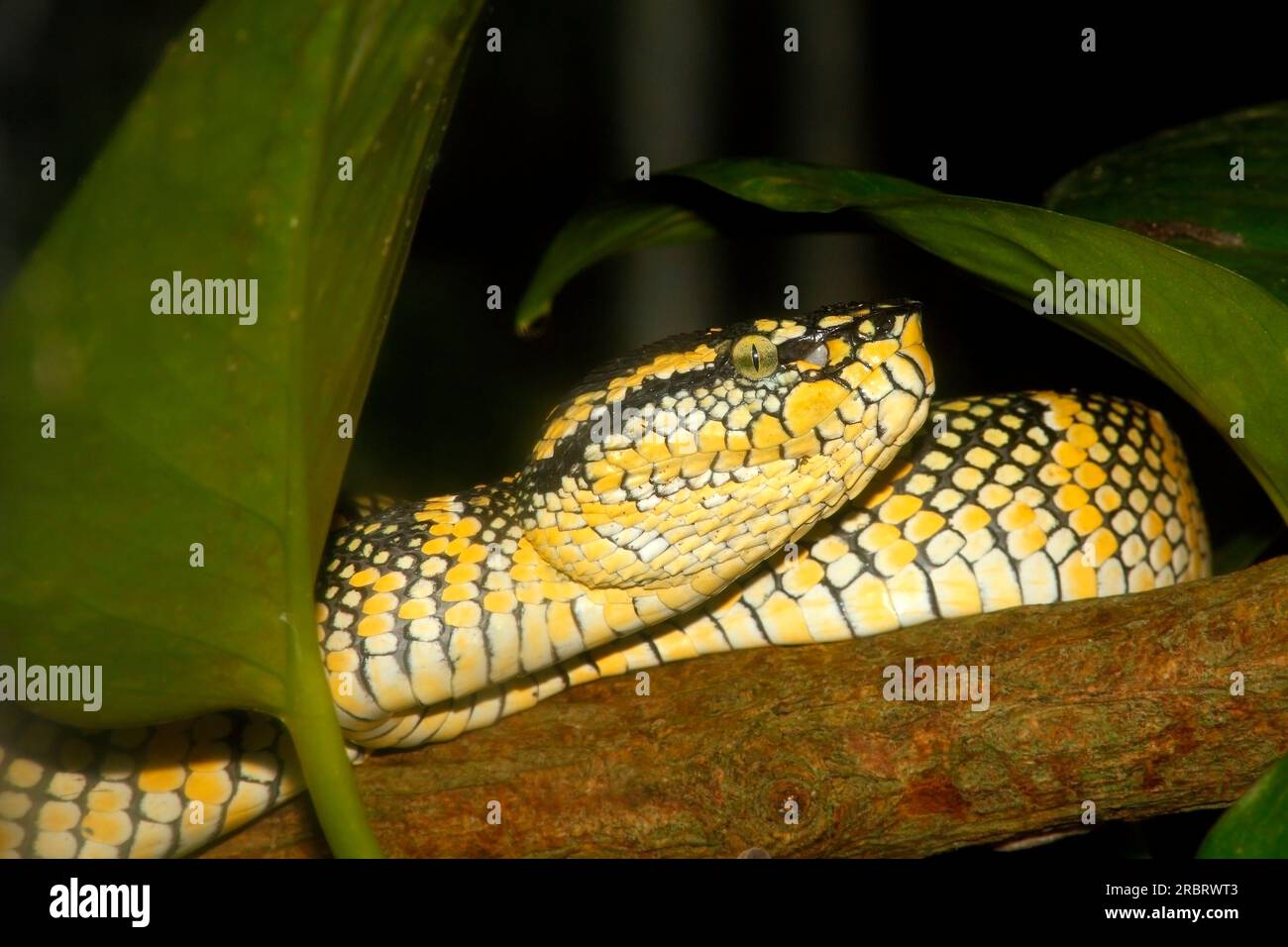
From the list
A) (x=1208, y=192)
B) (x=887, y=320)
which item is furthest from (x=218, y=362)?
(x=1208, y=192)

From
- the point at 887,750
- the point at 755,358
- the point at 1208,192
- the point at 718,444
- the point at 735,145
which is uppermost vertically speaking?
the point at 735,145

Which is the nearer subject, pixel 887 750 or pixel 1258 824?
pixel 1258 824

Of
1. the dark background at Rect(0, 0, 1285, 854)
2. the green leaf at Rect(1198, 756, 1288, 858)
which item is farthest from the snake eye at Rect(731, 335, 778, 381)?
the dark background at Rect(0, 0, 1285, 854)

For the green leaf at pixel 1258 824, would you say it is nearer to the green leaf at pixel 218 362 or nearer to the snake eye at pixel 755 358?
the snake eye at pixel 755 358

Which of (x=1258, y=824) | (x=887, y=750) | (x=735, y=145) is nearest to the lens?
(x=1258, y=824)

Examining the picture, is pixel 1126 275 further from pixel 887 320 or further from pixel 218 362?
pixel 218 362
